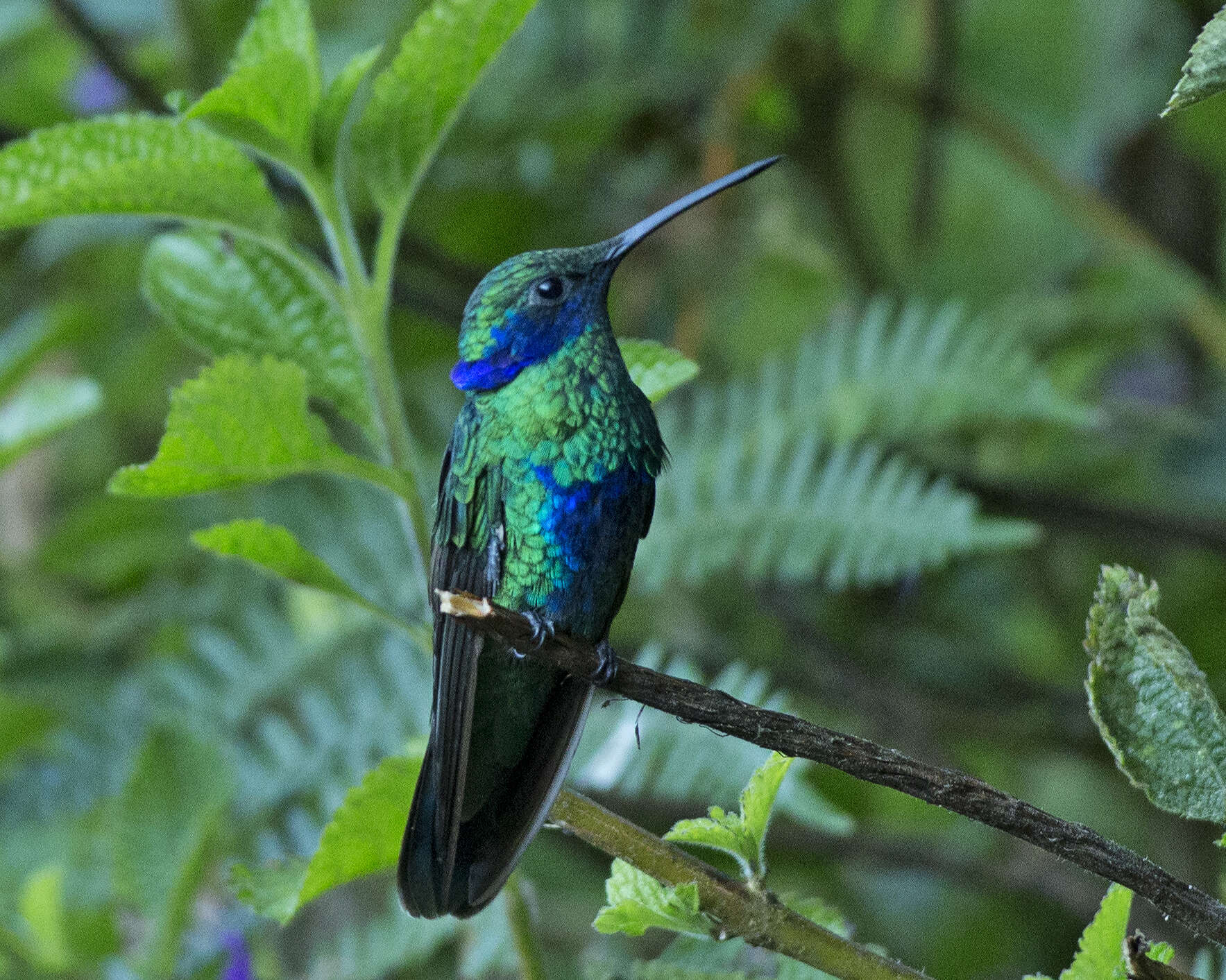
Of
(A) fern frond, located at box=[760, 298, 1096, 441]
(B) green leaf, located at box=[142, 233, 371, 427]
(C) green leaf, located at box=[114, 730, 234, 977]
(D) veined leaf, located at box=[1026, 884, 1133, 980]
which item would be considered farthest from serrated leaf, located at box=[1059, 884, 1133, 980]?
(A) fern frond, located at box=[760, 298, 1096, 441]

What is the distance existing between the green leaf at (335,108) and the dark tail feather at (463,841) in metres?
0.43

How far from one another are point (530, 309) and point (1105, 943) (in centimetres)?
57

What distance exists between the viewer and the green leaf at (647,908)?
0.63 m

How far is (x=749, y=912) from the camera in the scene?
26.0 inches

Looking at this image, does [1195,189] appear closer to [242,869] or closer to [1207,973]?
[1207,973]

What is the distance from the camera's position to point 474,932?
1.41m

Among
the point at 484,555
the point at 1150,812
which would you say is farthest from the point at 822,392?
the point at 484,555

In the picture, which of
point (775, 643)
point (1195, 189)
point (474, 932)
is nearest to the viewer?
point (474, 932)

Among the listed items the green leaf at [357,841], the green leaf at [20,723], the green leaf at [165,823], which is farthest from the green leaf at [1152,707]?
the green leaf at [20,723]

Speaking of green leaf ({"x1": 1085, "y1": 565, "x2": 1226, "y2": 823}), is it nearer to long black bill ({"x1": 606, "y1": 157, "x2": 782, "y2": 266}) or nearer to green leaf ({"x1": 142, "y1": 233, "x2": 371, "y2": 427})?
long black bill ({"x1": 606, "y1": 157, "x2": 782, "y2": 266})

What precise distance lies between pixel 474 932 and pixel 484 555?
2.09 ft

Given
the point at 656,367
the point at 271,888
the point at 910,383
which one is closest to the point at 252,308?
the point at 656,367

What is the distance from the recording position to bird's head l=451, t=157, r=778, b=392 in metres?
0.96

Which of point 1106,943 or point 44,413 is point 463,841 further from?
point 44,413
